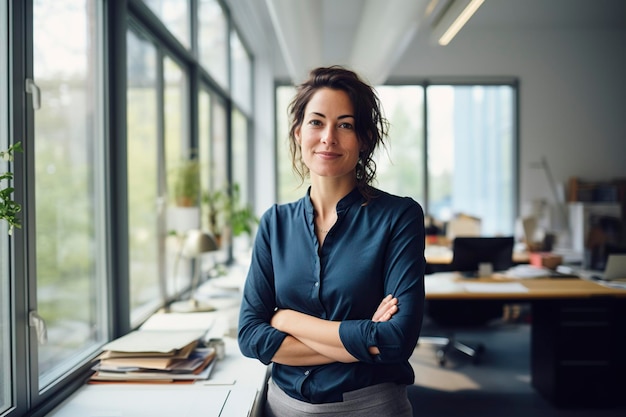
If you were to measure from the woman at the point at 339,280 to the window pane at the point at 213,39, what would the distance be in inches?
116

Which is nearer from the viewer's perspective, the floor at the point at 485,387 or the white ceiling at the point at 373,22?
the floor at the point at 485,387

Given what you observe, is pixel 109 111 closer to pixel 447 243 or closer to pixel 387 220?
pixel 387 220

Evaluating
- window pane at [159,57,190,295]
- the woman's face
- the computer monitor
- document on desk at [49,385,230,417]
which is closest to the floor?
the computer monitor

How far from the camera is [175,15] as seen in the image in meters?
3.52

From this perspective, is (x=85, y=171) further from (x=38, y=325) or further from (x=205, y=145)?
(x=205, y=145)

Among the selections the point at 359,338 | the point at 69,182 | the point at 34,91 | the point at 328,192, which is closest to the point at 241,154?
the point at 69,182

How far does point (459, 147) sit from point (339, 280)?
6629mm

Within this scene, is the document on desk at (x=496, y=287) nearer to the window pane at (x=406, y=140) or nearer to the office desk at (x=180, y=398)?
the office desk at (x=180, y=398)

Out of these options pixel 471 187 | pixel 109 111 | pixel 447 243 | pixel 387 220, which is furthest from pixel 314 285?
pixel 471 187

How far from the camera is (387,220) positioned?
55.9 inches

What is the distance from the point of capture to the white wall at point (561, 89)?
24.5 feet

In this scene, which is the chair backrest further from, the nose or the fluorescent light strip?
the nose

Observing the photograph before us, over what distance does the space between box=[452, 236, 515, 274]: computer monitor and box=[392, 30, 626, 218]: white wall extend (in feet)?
13.1

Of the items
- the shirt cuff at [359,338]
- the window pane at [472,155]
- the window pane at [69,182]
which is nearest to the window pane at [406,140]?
the window pane at [472,155]
